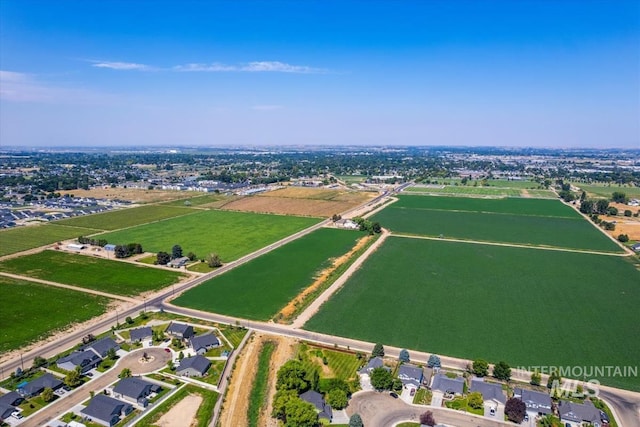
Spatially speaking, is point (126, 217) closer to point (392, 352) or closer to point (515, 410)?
point (392, 352)

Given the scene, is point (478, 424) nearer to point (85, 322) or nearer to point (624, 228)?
point (85, 322)

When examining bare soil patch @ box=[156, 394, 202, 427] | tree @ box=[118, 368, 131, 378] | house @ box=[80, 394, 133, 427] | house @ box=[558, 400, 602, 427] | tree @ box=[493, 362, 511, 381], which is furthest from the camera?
tree @ box=[493, 362, 511, 381]

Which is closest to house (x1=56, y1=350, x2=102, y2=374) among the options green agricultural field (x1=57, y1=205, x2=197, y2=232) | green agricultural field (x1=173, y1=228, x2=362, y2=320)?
green agricultural field (x1=173, y1=228, x2=362, y2=320)

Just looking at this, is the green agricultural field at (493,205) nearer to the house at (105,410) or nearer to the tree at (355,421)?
the tree at (355,421)

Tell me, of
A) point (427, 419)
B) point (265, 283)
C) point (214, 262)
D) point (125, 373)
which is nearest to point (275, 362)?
point (125, 373)

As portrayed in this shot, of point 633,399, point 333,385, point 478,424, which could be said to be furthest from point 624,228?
point 333,385

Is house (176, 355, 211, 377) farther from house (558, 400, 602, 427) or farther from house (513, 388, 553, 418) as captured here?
house (558, 400, 602, 427)
